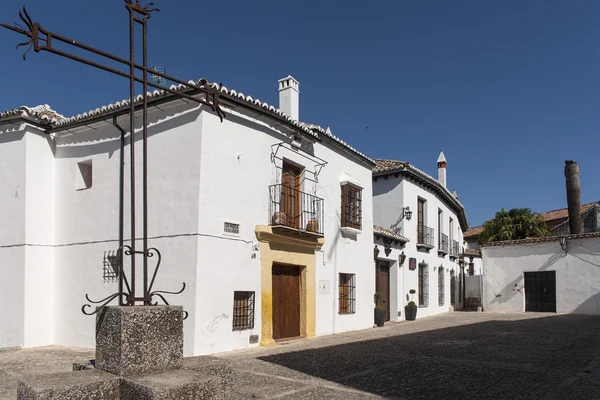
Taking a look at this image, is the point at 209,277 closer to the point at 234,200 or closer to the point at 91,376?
the point at 234,200

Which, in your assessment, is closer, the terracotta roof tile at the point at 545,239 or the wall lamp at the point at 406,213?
the wall lamp at the point at 406,213

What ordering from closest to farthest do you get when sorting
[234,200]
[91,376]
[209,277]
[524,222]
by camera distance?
[91,376] → [209,277] → [234,200] → [524,222]

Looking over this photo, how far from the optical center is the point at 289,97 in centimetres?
1357

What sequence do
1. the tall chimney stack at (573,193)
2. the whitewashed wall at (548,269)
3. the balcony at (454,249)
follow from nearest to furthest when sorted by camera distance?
the whitewashed wall at (548,269)
the balcony at (454,249)
the tall chimney stack at (573,193)

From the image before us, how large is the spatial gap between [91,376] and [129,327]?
38 centimetres

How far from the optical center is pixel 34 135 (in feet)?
38.3

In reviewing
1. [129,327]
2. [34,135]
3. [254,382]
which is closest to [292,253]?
[254,382]

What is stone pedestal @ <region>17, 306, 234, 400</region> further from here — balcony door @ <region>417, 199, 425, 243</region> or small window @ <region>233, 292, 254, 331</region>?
balcony door @ <region>417, 199, 425, 243</region>

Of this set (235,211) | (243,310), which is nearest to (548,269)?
(243,310)

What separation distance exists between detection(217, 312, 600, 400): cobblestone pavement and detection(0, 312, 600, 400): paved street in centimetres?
1

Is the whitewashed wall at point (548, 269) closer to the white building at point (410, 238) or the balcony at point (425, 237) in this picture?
the white building at point (410, 238)

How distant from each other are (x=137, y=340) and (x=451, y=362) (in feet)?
20.5

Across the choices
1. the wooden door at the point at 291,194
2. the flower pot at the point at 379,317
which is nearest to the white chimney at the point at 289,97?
the wooden door at the point at 291,194

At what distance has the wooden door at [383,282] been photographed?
677 inches
